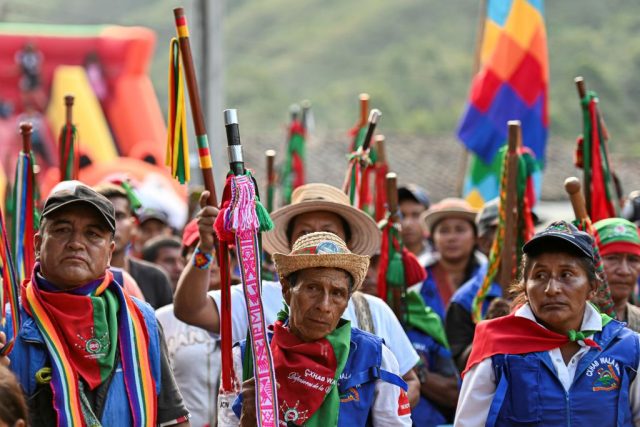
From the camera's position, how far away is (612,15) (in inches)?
2975

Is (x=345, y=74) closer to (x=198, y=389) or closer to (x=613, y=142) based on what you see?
(x=613, y=142)

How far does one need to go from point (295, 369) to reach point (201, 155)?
39.5 inches

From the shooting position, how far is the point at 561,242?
4.59 metres

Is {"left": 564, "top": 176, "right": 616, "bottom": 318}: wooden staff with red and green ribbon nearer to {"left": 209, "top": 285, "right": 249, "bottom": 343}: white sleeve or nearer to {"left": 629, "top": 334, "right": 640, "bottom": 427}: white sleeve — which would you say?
{"left": 629, "top": 334, "right": 640, "bottom": 427}: white sleeve

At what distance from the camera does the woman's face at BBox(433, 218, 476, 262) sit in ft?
26.2

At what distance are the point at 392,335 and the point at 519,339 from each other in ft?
2.54

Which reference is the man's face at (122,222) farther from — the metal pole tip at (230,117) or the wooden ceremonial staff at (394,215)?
the metal pole tip at (230,117)

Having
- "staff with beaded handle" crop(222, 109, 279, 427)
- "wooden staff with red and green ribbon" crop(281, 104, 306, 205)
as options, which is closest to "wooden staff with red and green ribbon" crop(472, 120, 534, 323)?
"staff with beaded handle" crop(222, 109, 279, 427)

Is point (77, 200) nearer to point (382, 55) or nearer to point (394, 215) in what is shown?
point (394, 215)

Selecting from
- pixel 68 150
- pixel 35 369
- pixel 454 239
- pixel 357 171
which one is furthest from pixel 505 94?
pixel 35 369

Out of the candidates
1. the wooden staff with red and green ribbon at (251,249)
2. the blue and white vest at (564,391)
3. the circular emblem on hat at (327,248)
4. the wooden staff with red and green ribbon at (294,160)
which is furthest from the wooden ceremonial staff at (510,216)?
the wooden staff with red and green ribbon at (294,160)

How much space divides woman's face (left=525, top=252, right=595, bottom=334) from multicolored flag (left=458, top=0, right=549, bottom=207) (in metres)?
5.41

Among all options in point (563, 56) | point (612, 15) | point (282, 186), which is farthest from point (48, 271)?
point (612, 15)

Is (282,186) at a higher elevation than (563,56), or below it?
below
